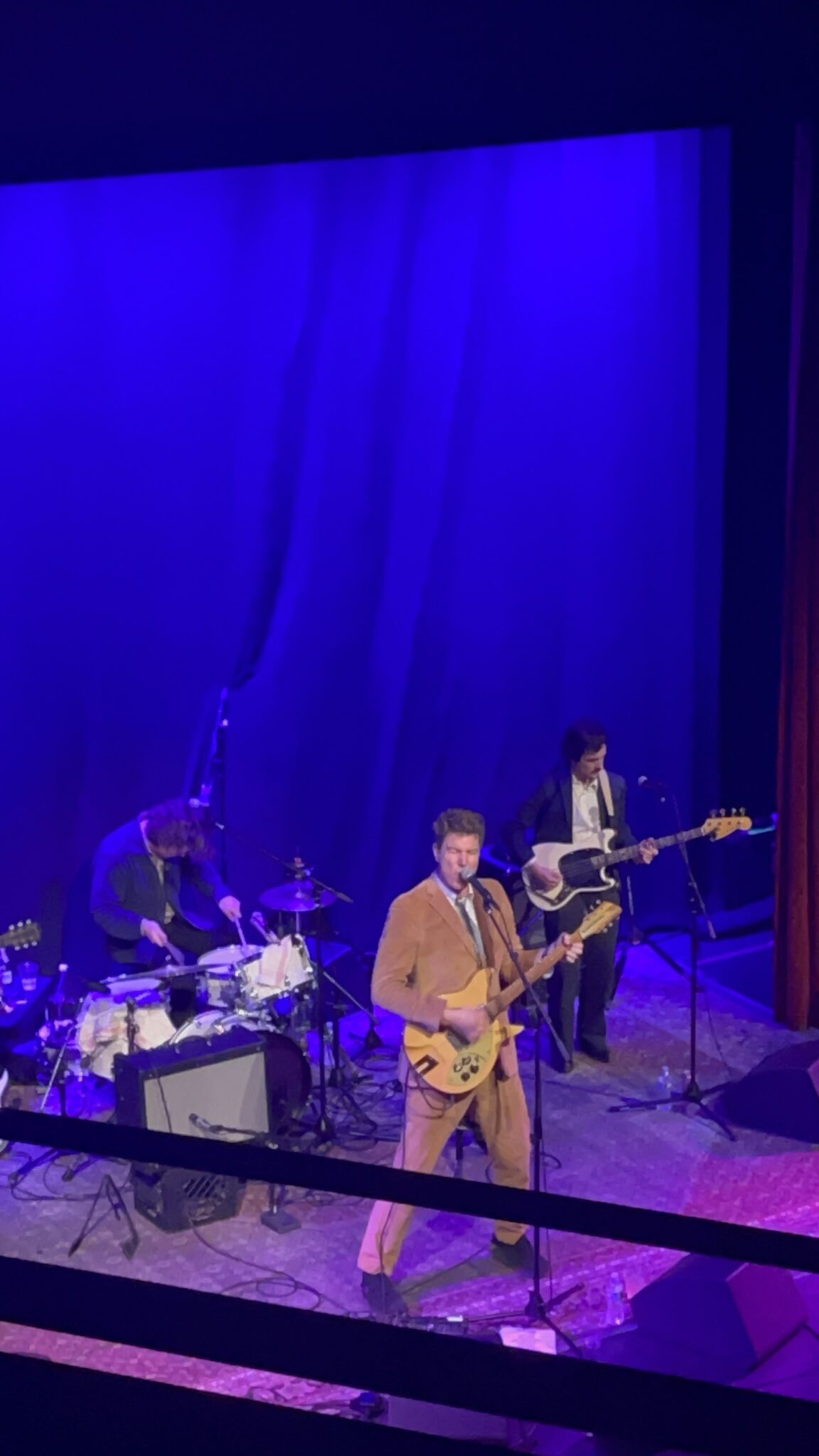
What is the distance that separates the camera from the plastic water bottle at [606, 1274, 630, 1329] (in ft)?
16.0

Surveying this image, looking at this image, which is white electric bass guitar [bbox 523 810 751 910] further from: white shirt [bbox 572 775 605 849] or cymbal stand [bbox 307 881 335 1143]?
cymbal stand [bbox 307 881 335 1143]

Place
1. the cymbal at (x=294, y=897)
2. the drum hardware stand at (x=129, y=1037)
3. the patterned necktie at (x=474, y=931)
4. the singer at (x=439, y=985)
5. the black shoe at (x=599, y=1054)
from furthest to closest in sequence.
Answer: the black shoe at (x=599, y=1054)
the cymbal at (x=294, y=897)
the drum hardware stand at (x=129, y=1037)
the patterned necktie at (x=474, y=931)
the singer at (x=439, y=985)

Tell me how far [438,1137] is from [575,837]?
2305mm

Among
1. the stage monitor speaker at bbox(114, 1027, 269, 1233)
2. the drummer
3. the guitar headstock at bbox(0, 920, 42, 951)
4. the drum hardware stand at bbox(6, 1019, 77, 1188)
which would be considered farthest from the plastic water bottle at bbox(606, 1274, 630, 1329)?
the guitar headstock at bbox(0, 920, 42, 951)

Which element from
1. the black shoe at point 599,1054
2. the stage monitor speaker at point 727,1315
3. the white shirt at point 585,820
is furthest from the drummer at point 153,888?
the stage monitor speaker at point 727,1315

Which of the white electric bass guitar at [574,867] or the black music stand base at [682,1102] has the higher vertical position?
the white electric bass guitar at [574,867]

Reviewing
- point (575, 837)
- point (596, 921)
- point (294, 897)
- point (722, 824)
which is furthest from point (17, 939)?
point (722, 824)

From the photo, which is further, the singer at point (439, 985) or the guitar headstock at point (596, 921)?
the guitar headstock at point (596, 921)

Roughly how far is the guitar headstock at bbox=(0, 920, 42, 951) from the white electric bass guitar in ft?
7.44

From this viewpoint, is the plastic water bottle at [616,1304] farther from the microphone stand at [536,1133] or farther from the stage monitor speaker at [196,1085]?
the stage monitor speaker at [196,1085]

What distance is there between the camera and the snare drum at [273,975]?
6.21m

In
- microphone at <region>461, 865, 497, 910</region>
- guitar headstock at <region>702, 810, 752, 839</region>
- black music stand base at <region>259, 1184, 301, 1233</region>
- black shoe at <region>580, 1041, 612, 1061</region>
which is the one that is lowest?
black music stand base at <region>259, 1184, 301, 1233</region>

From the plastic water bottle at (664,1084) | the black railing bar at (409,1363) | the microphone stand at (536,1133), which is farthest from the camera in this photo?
the plastic water bottle at (664,1084)

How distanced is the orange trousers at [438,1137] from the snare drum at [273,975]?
1334mm
